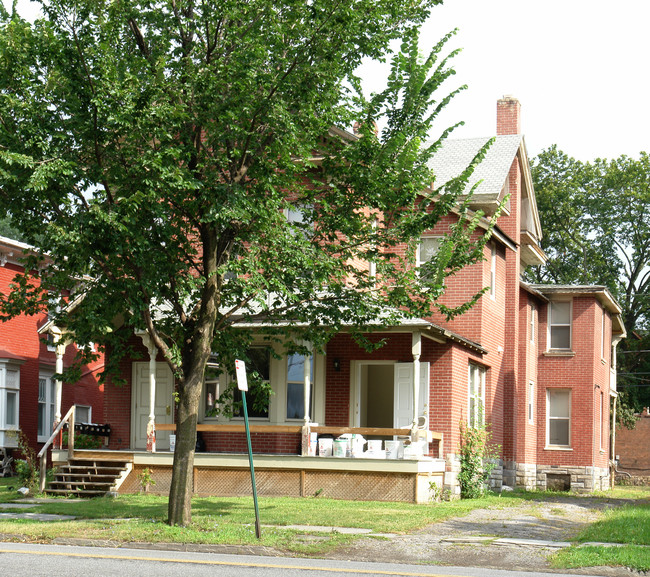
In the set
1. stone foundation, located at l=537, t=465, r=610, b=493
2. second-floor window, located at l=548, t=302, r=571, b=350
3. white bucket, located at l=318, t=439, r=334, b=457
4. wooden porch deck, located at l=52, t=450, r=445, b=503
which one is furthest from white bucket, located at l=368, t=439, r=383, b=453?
second-floor window, located at l=548, t=302, r=571, b=350

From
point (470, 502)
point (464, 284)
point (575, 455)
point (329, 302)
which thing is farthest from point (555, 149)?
point (329, 302)

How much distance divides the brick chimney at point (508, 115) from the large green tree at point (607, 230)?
53.3 ft

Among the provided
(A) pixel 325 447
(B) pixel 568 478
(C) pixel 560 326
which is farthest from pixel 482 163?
(A) pixel 325 447

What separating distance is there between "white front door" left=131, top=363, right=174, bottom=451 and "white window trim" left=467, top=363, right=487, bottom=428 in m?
7.71

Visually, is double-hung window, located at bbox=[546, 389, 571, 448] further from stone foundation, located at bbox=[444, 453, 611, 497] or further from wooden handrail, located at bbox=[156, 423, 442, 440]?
wooden handrail, located at bbox=[156, 423, 442, 440]

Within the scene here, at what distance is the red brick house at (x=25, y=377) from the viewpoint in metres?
28.1

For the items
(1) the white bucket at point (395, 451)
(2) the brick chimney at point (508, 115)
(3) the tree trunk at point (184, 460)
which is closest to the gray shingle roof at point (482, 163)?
(2) the brick chimney at point (508, 115)

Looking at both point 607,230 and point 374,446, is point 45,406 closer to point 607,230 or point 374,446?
point 374,446

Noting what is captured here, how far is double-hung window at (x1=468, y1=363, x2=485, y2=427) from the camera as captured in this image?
79.1 ft

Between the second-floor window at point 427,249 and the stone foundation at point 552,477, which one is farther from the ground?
the second-floor window at point 427,249

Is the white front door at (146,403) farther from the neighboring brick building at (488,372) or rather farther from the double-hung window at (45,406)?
the double-hung window at (45,406)

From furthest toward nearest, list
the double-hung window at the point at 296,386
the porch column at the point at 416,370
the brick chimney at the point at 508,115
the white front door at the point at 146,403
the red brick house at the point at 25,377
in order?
the brick chimney at the point at 508,115
the red brick house at the point at 25,377
the white front door at the point at 146,403
the double-hung window at the point at 296,386
the porch column at the point at 416,370

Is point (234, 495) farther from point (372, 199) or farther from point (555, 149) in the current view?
point (555, 149)

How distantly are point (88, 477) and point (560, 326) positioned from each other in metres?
17.6
